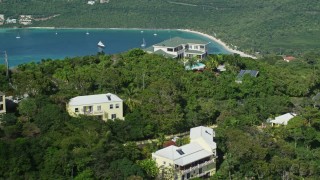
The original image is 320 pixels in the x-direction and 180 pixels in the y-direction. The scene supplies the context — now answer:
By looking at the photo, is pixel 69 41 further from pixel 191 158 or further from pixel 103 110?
pixel 191 158

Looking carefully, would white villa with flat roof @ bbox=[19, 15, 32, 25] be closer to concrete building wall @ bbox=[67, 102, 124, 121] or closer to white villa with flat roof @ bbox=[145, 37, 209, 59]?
white villa with flat roof @ bbox=[145, 37, 209, 59]

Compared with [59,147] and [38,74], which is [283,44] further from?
[59,147]

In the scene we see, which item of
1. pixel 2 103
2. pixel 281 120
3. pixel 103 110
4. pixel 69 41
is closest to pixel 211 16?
pixel 69 41

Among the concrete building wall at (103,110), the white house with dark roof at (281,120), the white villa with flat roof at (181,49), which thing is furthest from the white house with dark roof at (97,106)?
the white villa with flat roof at (181,49)

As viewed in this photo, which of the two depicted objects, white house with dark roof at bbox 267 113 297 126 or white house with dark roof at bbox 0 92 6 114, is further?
white house with dark roof at bbox 267 113 297 126

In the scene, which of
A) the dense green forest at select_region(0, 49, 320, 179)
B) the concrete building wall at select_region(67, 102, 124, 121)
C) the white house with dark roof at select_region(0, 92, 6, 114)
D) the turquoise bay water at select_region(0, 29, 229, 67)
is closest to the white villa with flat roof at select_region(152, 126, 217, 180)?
the dense green forest at select_region(0, 49, 320, 179)

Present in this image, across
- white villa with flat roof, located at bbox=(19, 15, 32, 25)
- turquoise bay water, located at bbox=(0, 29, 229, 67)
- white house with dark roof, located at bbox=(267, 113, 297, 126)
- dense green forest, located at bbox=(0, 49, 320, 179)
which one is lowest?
turquoise bay water, located at bbox=(0, 29, 229, 67)
